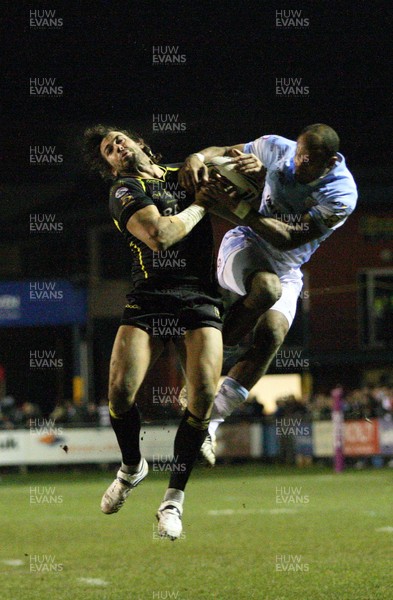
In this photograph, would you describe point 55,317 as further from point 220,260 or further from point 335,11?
point 220,260

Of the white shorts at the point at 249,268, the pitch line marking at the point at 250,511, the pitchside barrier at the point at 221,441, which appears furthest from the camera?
the pitchside barrier at the point at 221,441

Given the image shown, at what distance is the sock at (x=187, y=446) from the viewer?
24.5ft

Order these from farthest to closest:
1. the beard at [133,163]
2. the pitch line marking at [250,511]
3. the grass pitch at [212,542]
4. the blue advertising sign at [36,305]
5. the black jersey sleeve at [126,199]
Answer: the blue advertising sign at [36,305] → the pitch line marking at [250,511] → the grass pitch at [212,542] → the beard at [133,163] → the black jersey sleeve at [126,199]

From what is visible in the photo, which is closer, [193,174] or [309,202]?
[193,174]

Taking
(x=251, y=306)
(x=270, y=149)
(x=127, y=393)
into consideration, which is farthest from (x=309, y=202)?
(x=127, y=393)

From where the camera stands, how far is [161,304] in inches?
293

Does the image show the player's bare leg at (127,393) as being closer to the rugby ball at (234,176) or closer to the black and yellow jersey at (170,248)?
the black and yellow jersey at (170,248)

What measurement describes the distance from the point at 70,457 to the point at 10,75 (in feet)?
35.8

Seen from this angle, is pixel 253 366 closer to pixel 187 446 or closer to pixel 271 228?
pixel 187 446

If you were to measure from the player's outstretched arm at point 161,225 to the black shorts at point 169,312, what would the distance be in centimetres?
45

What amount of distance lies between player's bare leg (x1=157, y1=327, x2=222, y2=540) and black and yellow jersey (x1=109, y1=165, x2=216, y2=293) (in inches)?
17.7

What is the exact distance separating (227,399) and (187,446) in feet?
2.32

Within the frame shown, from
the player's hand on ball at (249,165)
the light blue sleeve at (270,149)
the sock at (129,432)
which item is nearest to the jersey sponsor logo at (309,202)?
the light blue sleeve at (270,149)

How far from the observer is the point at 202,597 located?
970 cm
